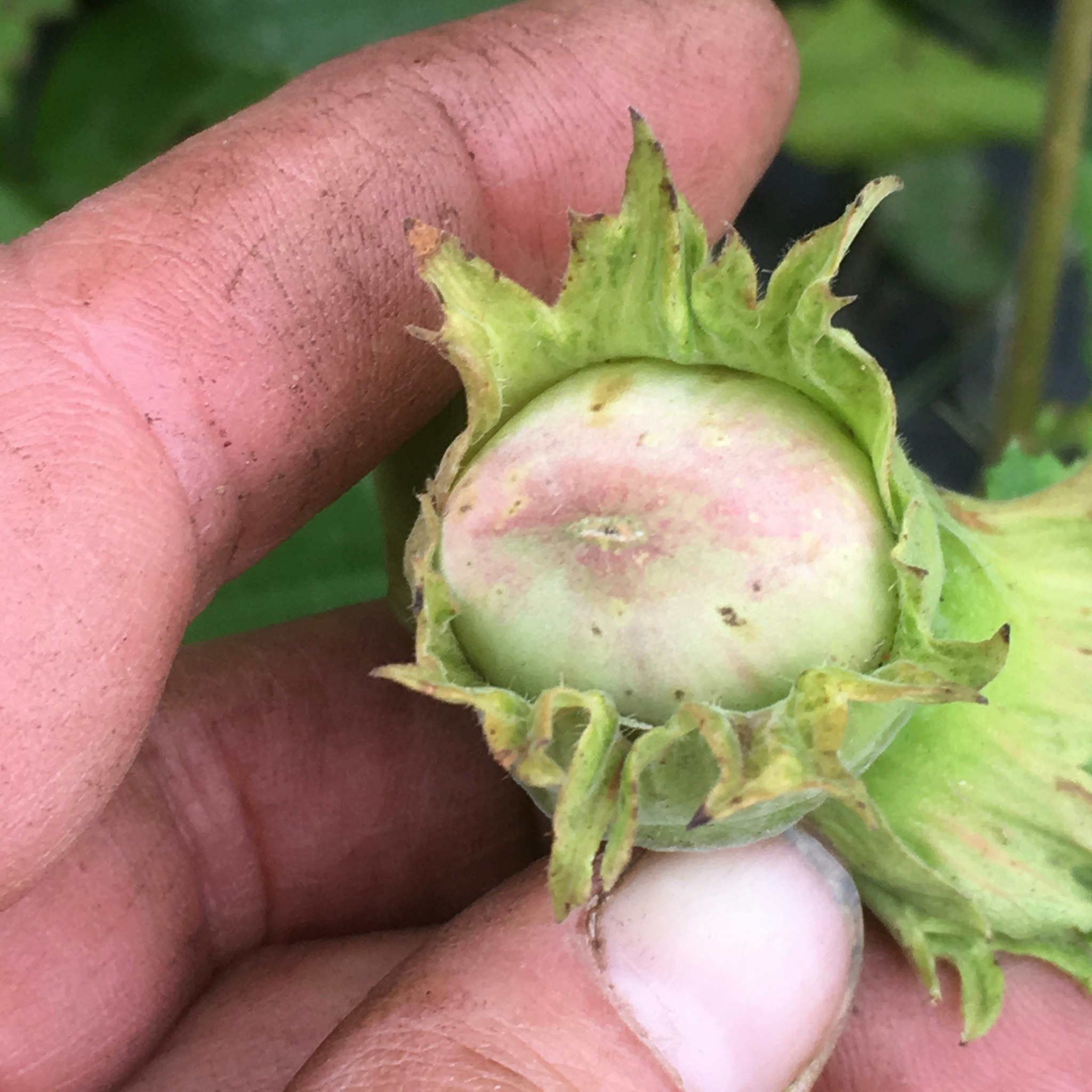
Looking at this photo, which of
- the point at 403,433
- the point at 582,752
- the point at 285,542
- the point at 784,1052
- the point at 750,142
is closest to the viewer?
the point at 582,752

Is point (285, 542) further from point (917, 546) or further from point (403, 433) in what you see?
point (917, 546)

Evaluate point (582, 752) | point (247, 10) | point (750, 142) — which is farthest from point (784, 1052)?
point (247, 10)

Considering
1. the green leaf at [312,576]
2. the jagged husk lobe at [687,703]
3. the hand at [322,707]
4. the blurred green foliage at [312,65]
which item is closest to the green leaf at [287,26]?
the blurred green foliage at [312,65]

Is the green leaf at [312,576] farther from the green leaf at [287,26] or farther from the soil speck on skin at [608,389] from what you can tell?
the soil speck on skin at [608,389]

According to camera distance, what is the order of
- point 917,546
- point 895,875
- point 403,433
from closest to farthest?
1. point 917,546
2. point 895,875
3. point 403,433

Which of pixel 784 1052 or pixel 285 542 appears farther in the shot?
pixel 285 542

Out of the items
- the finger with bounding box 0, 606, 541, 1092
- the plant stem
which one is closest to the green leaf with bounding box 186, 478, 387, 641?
the finger with bounding box 0, 606, 541, 1092

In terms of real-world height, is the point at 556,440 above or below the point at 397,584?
above
